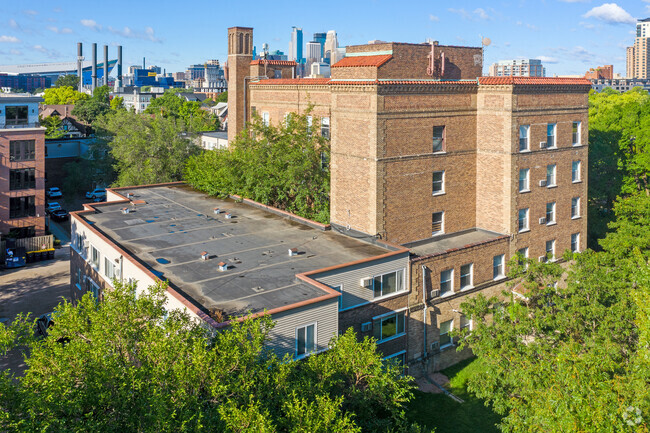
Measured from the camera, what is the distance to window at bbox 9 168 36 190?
53.2m

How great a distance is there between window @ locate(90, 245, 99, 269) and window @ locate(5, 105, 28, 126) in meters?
27.2

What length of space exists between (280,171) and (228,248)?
1280 centimetres

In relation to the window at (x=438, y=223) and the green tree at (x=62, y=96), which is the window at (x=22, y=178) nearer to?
the window at (x=438, y=223)

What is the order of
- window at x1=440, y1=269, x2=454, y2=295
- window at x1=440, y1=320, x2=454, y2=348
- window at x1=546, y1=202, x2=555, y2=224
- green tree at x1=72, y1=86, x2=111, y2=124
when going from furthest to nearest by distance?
green tree at x1=72, y1=86, x2=111, y2=124
window at x1=546, y1=202, x2=555, y2=224
window at x1=440, y1=320, x2=454, y2=348
window at x1=440, y1=269, x2=454, y2=295

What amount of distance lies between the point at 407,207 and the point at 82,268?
67.0 feet

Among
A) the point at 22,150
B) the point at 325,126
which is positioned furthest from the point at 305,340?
the point at 22,150

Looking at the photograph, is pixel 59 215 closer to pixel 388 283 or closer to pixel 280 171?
pixel 280 171

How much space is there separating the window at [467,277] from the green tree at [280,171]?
33.1ft

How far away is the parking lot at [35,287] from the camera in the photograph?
40.3m

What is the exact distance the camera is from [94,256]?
110ft

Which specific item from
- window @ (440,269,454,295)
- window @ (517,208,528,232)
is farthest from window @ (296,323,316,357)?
window @ (517,208,528,232)

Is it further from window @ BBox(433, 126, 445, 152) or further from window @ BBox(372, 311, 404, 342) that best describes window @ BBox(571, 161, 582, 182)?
window @ BBox(372, 311, 404, 342)

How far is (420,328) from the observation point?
32.1m

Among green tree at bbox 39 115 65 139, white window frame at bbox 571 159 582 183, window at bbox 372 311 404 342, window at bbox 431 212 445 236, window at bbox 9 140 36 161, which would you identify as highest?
green tree at bbox 39 115 65 139
